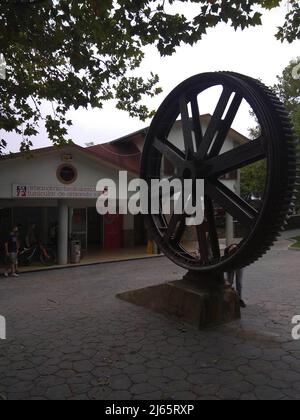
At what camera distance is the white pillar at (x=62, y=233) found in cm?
1552

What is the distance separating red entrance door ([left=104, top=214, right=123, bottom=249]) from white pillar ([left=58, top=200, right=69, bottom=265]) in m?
5.24

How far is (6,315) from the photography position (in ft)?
26.1

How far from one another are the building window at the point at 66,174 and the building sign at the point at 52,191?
271mm

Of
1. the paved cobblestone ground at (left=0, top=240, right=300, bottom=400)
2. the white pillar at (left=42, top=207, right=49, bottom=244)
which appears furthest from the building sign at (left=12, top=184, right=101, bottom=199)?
the paved cobblestone ground at (left=0, top=240, right=300, bottom=400)

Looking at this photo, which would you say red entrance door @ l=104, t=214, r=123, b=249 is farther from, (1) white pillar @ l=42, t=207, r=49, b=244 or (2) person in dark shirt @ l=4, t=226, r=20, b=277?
(2) person in dark shirt @ l=4, t=226, r=20, b=277

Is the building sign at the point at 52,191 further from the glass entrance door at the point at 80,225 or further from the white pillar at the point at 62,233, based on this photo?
the glass entrance door at the point at 80,225

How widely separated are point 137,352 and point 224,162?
3410 millimetres

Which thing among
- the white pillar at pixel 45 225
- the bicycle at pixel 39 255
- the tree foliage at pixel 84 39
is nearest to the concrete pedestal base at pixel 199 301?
the tree foliage at pixel 84 39

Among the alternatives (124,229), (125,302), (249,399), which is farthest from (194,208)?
(124,229)

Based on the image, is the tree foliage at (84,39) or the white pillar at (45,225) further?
the white pillar at (45,225)

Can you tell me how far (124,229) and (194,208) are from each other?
14.4m

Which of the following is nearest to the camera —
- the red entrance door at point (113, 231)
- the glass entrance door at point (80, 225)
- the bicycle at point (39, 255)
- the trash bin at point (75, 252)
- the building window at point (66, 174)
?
the building window at point (66, 174)

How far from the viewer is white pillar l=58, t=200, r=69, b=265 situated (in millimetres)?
15523

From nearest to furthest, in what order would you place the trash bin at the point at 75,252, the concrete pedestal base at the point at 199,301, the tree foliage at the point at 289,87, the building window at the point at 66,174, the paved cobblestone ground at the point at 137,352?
the paved cobblestone ground at the point at 137,352 → the concrete pedestal base at the point at 199,301 → the building window at the point at 66,174 → the trash bin at the point at 75,252 → the tree foliage at the point at 289,87
